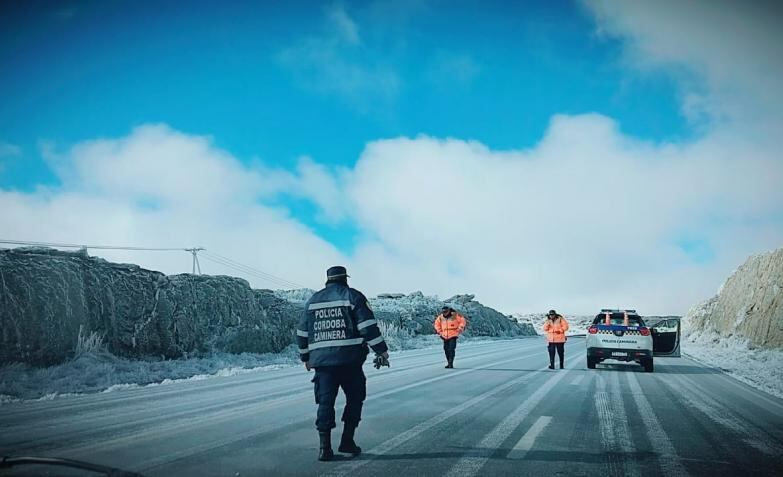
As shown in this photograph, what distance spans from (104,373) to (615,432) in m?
11.7

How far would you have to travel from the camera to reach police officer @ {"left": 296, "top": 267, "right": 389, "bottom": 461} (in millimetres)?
5160

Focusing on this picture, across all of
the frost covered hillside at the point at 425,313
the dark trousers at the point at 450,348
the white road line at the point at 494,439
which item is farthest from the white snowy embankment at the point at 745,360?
the frost covered hillside at the point at 425,313

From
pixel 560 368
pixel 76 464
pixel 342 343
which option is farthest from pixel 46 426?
pixel 560 368

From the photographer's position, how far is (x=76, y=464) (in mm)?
3854

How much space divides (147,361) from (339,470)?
12995 millimetres

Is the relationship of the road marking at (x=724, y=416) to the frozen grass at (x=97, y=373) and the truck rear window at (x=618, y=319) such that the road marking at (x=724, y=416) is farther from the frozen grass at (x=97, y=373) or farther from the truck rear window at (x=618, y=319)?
the frozen grass at (x=97, y=373)

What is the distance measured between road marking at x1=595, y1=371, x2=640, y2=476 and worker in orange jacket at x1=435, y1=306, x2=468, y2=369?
17.9 feet

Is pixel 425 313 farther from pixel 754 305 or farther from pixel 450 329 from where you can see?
pixel 450 329

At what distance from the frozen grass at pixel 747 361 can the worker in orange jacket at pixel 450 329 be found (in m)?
7.76

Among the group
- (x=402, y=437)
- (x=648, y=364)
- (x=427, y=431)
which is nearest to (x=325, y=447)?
(x=402, y=437)

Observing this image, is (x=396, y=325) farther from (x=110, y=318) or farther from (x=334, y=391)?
(x=334, y=391)

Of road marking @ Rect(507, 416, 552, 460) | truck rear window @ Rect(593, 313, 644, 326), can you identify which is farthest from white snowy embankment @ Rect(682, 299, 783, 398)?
road marking @ Rect(507, 416, 552, 460)

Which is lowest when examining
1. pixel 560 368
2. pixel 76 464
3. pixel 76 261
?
pixel 560 368

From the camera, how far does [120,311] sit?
15844 millimetres
